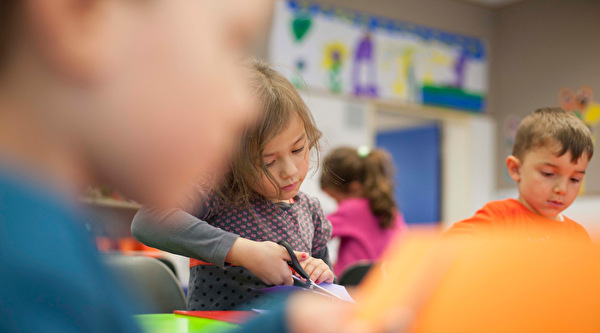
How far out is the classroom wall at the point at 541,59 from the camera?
495 centimetres

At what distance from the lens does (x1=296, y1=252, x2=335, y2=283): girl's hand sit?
0.95m

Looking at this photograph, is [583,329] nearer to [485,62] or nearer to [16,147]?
[16,147]

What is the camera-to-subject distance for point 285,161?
1.01 m

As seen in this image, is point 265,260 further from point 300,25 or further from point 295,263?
point 300,25

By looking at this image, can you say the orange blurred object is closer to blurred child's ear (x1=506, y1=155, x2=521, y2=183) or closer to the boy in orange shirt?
the boy in orange shirt

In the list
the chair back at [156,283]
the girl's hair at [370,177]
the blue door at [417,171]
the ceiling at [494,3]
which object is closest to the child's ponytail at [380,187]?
the girl's hair at [370,177]

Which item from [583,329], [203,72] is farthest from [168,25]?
[583,329]

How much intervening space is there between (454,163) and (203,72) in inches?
220

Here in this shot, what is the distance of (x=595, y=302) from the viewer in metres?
0.35

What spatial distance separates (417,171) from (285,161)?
6.63 meters

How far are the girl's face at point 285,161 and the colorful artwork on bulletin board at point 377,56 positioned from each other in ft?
10.9

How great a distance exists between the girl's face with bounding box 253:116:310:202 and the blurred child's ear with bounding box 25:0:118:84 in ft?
2.25

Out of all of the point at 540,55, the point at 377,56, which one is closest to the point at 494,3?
the point at 540,55

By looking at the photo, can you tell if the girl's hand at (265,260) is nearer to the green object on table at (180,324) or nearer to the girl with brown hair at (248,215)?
the girl with brown hair at (248,215)
